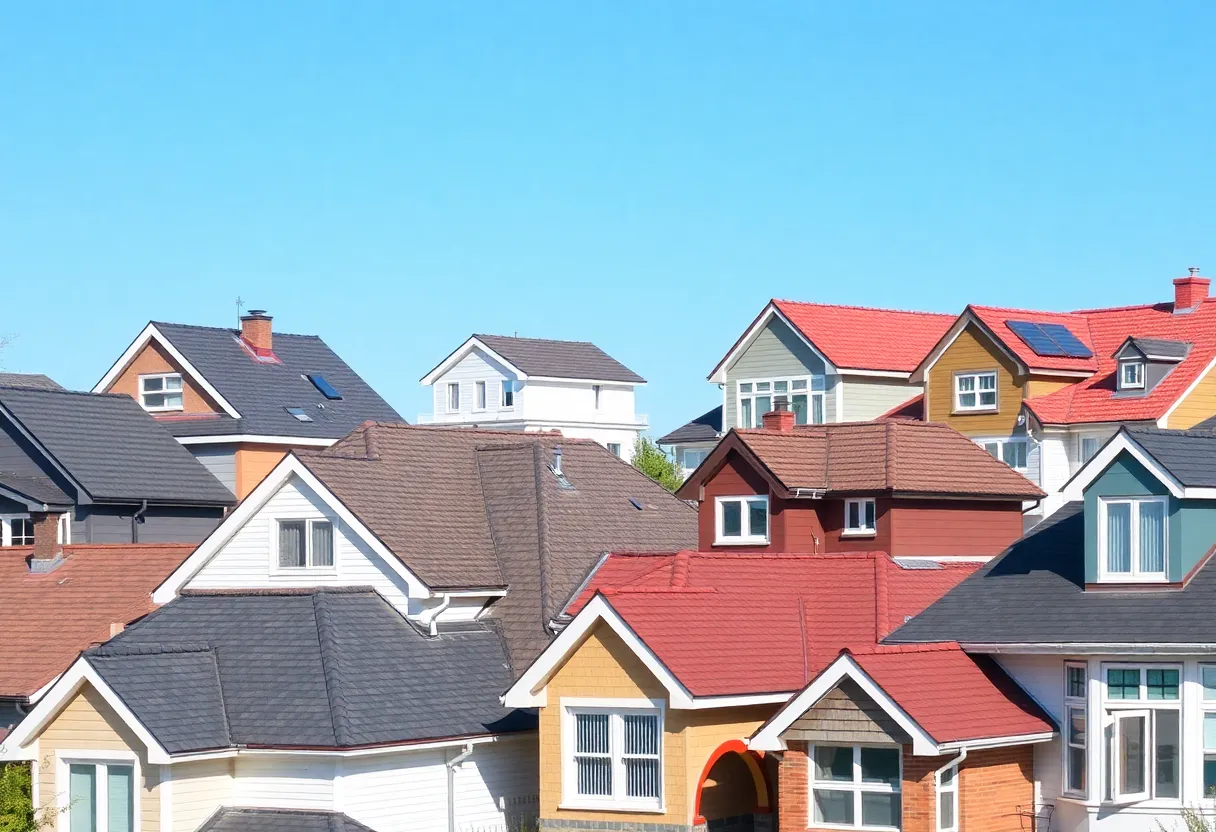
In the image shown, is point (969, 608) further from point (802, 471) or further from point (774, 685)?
point (802, 471)

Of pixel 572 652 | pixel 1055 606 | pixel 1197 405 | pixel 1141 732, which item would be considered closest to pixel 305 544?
pixel 572 652

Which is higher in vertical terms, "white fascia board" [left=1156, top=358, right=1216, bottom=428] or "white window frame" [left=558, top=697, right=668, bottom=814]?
"white fascia board" [left=1156, top=358, right=1216, bottom=428]

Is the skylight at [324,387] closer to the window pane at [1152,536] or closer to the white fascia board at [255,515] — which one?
the white fascia board at [255,515]

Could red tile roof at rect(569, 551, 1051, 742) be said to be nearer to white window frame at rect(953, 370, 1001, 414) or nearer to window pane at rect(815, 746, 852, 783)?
window pane at rect(815, 746, 852, 783)

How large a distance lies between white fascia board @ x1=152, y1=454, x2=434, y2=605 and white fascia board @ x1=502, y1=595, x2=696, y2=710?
3.89 m

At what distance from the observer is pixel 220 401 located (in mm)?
59531

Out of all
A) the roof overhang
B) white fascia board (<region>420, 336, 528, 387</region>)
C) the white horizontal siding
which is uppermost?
white fascia board (<region>420, 336, 528, 387</region>)

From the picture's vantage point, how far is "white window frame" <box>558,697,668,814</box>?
30625mm

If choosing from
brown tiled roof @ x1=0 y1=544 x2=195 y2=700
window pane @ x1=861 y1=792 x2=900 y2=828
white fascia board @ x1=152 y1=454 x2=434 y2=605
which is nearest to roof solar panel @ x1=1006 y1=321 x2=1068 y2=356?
brown tiled roof @ x1=0 y1=544 x2=195 y2=700

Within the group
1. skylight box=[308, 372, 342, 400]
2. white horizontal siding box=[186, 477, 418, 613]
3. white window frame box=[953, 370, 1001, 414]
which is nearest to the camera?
white horizontal siding box=[186, 477, 418, 613]

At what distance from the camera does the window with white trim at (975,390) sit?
196 feet

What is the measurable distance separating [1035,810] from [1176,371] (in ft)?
99.1

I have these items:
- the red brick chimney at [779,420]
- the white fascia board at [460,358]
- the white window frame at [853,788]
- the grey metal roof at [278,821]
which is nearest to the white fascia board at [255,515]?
the grey metal roof at [278,821]

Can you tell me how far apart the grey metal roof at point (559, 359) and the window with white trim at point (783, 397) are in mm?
17048
